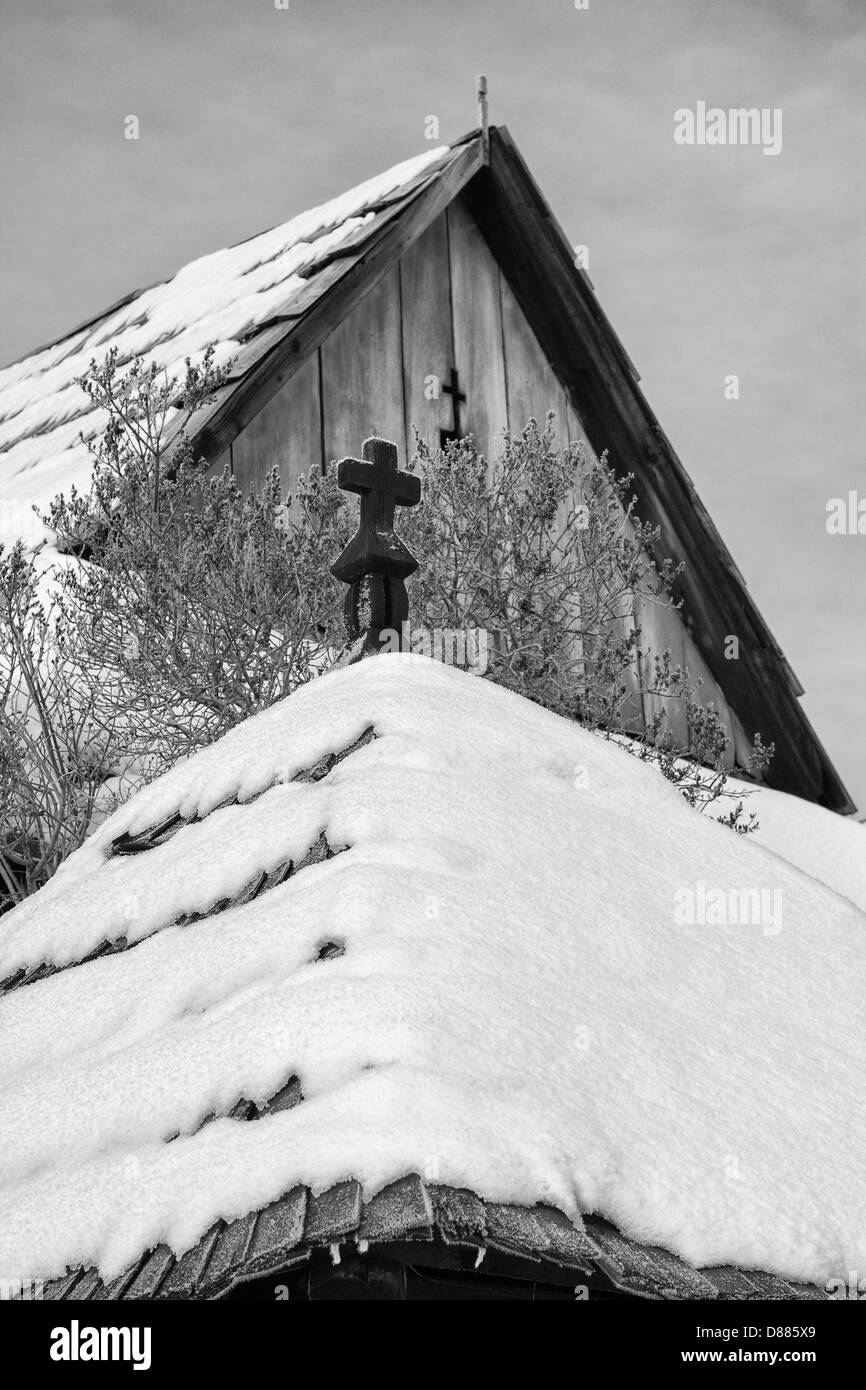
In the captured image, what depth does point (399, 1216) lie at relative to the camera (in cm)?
171

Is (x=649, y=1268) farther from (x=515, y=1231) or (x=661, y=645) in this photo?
(x=661, y=645)

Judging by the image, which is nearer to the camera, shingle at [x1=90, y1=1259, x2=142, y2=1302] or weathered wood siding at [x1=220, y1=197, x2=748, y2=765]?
shingle at [x1=90, y1=1259, x2=142, y2=1302]

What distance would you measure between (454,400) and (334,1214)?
8265 millimetres

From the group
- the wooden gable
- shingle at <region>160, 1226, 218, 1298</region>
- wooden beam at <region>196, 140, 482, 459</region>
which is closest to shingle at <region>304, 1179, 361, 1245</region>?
shingle at <region>160, 1226, 218, 1298</region>

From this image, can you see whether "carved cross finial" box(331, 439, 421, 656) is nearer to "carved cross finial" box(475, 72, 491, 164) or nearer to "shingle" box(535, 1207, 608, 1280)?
→ "shingle" box(535, 1207, 608, 1280)

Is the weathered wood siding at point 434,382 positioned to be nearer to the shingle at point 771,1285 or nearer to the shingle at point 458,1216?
the shingle at point 771,1285

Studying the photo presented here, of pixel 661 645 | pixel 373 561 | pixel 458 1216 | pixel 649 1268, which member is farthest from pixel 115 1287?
pixel 661 645

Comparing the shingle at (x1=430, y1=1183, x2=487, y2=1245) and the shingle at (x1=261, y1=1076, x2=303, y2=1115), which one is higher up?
the shingle at (x1=261, y1=1076, x2=303, y2=1115)

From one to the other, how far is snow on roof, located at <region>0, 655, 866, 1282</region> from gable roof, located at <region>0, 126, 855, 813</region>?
5.65 m

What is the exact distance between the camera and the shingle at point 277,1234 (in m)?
1.73

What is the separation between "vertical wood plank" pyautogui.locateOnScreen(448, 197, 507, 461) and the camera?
9727 mm

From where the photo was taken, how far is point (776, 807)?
10078mm

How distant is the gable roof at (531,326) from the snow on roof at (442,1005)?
18.5 feet

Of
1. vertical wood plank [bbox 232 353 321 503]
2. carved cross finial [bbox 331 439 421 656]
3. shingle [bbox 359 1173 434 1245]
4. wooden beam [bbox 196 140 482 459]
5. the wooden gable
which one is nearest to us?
shingle [bbox 359 1173 434 1245]
